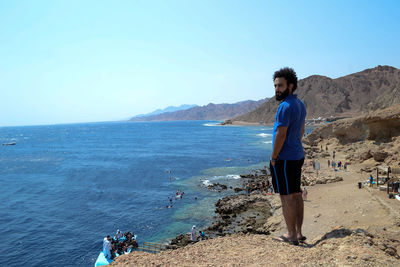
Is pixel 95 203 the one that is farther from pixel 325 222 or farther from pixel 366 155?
pixel 366 155

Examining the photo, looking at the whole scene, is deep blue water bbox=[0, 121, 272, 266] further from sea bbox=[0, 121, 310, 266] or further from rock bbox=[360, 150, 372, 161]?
rock bbox=[360, 150, 372, 161]

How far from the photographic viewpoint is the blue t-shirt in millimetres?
4129

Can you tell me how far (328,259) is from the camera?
368cm

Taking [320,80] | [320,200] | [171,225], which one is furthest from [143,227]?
[320,80]

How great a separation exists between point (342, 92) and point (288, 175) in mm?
175925

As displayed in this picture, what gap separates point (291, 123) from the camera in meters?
4.25

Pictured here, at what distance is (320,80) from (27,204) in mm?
180963

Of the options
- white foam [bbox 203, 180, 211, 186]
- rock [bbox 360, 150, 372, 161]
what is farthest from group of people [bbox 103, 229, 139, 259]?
rock [bbox 360, 150, 372, 161]

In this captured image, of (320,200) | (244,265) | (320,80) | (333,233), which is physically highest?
(320,80)

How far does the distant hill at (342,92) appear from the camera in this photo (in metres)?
145

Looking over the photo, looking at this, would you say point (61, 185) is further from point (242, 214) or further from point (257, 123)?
point (257, 123)

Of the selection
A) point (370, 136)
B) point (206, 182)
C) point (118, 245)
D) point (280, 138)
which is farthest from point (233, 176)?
point (280, 138)

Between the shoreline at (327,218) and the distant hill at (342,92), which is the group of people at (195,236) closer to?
the shoreline at (327,218)

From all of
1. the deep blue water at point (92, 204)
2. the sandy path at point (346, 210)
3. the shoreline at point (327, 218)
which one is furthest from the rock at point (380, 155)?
the deep blue water at point (92, 204)
